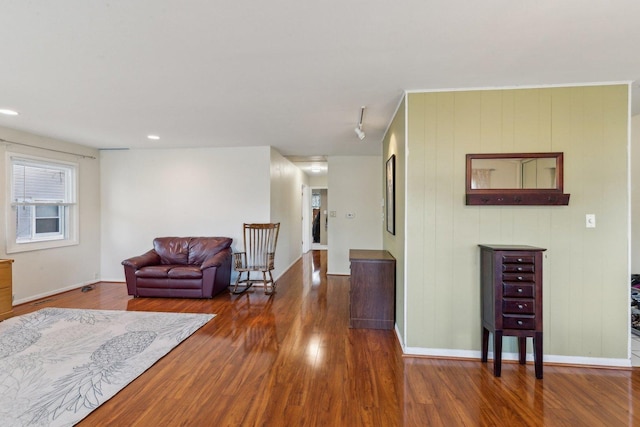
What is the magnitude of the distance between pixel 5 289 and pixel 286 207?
4.19 metres

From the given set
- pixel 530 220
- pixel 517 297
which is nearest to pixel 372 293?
pixel 517 297

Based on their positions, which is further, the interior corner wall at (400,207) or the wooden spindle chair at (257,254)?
the wooden spindle chair at (257,254)

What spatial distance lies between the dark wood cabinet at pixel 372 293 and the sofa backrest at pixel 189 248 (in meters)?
2.51

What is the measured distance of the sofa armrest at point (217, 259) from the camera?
4287mm

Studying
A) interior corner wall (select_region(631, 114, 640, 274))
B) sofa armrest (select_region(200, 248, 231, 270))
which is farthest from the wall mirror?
sofa armrest (select_region(200, 248, 231, 270))

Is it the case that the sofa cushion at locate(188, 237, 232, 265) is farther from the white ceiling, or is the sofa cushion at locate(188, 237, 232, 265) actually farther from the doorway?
the doorway

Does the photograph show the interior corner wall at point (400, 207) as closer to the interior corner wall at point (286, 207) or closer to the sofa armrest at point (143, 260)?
the interior corner wall at point (286, 207)

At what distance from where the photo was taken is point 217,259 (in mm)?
4422

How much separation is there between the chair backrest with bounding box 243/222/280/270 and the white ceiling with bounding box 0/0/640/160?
202 cm

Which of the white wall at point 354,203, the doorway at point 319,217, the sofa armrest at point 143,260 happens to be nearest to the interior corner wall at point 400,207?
the white wall at point 354,203

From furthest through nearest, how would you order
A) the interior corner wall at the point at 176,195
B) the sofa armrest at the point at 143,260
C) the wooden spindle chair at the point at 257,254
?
1. the interior corner wall at the point at 176,195
2. the wooden spindle chair at the point at 257,254
3. the sofa armrest at the point at 143,260

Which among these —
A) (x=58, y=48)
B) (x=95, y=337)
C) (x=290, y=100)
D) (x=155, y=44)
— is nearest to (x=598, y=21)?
(x=290, y=100)

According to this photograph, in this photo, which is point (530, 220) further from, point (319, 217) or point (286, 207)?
point (319, 217)

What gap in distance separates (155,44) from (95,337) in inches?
110
